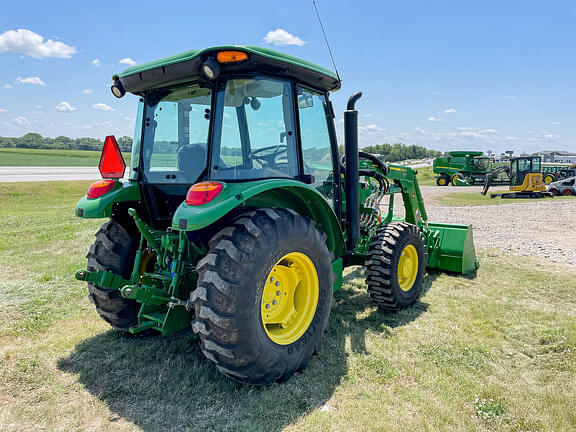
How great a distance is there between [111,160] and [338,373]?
99.7 inches

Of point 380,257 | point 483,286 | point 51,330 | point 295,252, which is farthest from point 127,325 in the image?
point 483,286

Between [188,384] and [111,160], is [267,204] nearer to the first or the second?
[111,160]

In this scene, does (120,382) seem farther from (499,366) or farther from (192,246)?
(499,366)

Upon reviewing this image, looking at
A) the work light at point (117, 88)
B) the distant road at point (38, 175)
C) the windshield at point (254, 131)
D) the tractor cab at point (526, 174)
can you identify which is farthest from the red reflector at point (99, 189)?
the tractor cab at point (526, 174)

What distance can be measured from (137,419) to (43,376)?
3.51 feet

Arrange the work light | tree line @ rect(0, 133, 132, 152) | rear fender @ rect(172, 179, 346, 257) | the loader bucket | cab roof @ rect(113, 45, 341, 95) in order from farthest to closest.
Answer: tree line @ rect(0, 133, 132, 152) → the loader bucket → the work light → cab roof @ rect(113, 45, 341, 95) → rear fender @ rect(172, 179, 346, 257)

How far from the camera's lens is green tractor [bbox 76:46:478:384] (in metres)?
2.68

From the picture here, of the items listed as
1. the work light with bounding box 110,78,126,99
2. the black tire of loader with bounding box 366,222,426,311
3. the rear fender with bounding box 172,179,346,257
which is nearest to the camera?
the rear fender with bounding box 172,179,346,257

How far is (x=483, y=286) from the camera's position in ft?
18.0

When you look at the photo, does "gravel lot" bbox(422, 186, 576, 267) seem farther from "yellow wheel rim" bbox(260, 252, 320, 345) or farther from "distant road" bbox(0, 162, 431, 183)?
"distant road" bbox(0, 162, 431, 183)

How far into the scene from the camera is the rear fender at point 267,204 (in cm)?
259

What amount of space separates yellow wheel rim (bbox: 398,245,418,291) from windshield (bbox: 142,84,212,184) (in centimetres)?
274

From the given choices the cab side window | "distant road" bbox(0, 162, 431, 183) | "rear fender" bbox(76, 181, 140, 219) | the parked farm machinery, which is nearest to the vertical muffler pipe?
the cab side window

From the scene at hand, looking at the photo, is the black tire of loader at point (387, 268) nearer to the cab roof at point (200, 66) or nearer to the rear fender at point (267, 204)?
the rear fender at point (267, 204)
